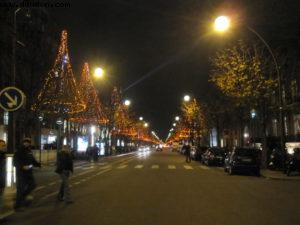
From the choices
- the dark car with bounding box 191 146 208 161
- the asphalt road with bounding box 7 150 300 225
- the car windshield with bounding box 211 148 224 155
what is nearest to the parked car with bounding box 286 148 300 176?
the asphalt road with bounding box 7 150 300 225

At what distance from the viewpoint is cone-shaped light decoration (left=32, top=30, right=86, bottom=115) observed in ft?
124

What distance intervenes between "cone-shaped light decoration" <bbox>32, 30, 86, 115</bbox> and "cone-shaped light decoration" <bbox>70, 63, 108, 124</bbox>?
209 inches

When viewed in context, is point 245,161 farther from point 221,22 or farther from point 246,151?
point 221,22

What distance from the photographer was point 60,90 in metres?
41.8

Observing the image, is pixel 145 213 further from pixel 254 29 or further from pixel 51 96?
pixel 51 96

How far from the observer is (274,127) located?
61.9 m

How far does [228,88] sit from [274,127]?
26318 mm

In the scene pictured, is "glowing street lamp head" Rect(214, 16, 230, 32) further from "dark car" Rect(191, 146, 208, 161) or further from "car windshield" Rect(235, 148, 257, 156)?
"dark car" Rect(191, 146, 208, 161)

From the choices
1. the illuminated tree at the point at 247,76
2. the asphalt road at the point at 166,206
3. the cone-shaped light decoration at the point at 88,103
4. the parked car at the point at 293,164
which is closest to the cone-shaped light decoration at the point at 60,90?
the cone-shaped light decoration at the point at 88,103

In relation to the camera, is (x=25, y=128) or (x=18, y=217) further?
(x=25, y=128)

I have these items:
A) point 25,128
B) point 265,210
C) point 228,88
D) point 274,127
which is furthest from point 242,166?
point 274,127

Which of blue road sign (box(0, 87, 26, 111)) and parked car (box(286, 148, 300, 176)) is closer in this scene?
blue road sign (box(0, 87, 26, 111))

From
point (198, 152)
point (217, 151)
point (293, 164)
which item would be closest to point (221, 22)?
point (293, 164)

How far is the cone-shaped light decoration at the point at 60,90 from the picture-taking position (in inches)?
1487
